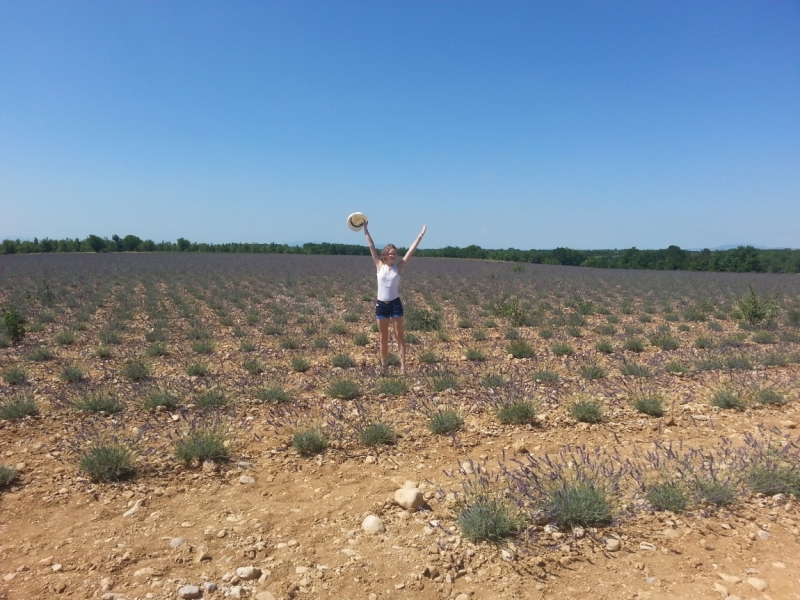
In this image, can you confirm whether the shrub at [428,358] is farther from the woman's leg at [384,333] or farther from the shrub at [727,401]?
the shrub at [727,401]

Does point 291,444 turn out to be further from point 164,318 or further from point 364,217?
point 164,318

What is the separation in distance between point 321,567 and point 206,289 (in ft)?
57.9

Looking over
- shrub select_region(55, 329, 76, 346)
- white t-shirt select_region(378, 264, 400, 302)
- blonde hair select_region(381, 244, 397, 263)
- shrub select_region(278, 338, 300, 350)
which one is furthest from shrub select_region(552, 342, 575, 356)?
shrub select_region(55, 329, 76, 346)

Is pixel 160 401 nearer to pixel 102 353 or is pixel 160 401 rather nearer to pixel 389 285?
pixel 389 285

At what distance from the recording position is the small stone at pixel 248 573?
8.85 feet

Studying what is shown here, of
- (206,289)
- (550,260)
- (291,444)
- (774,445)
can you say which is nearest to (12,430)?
(291,444)

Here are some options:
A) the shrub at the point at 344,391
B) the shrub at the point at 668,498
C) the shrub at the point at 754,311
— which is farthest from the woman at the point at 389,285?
the shrub at the point at 754,311

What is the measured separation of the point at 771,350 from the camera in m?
8.45

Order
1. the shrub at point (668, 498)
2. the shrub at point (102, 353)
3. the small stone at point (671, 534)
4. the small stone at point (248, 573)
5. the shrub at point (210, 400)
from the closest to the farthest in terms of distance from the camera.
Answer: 1. the small stone at point (248, 573)
2. the small stone at point (671, 534)
3. the shrub at point (668, 498)
4. the shrub at point (210, 400)
5. the shrub at point (102, 353)

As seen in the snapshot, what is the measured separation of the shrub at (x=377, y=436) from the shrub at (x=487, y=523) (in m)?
1.53

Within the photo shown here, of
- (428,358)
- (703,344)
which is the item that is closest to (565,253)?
(703,344)

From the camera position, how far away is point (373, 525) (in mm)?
3186

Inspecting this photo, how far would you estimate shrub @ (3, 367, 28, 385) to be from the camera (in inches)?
249

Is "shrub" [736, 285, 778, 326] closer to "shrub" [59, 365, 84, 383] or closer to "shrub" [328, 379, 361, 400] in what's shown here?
"shrub" [328, 379, 361, 400]
